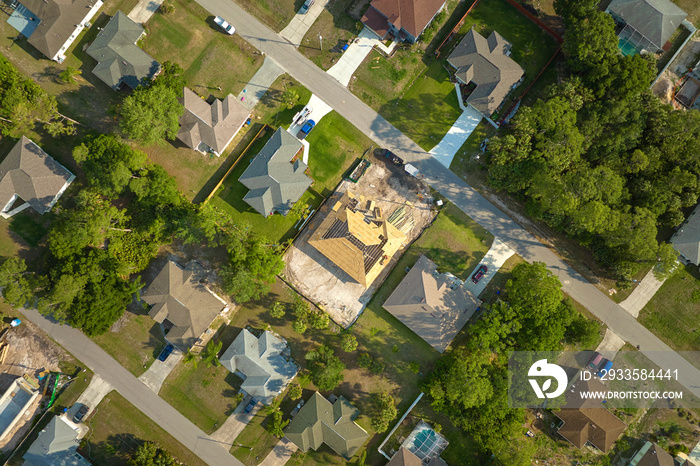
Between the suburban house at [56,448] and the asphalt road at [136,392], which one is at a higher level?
the asphalt road at [136,392]

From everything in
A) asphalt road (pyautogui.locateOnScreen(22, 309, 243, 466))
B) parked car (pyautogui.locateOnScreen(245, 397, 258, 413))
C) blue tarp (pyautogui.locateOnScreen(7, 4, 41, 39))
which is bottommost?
asphalt road (pyautogui.locateOnScreen(22, 309, 243, 466))

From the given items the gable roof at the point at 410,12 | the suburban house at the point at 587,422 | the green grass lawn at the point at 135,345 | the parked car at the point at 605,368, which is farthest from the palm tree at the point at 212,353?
the parked car at the point at 605,368

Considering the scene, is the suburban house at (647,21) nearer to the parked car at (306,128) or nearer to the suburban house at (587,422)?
the parked car at (306,128)

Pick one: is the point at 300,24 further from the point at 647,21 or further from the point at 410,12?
the point at 647,21

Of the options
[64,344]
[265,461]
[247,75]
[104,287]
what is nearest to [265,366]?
[265,461]

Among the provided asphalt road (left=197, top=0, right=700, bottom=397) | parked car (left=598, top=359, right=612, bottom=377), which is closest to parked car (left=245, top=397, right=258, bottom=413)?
asphalt road (left=197, top=0, right=700, bottom=397)

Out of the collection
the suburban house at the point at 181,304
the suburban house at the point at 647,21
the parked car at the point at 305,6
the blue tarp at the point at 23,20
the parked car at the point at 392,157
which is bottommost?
the suburban house at the point at 181,304

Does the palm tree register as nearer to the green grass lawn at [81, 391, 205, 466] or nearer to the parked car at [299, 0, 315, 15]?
the green grass lawn at [81, 391, 205, 466]
